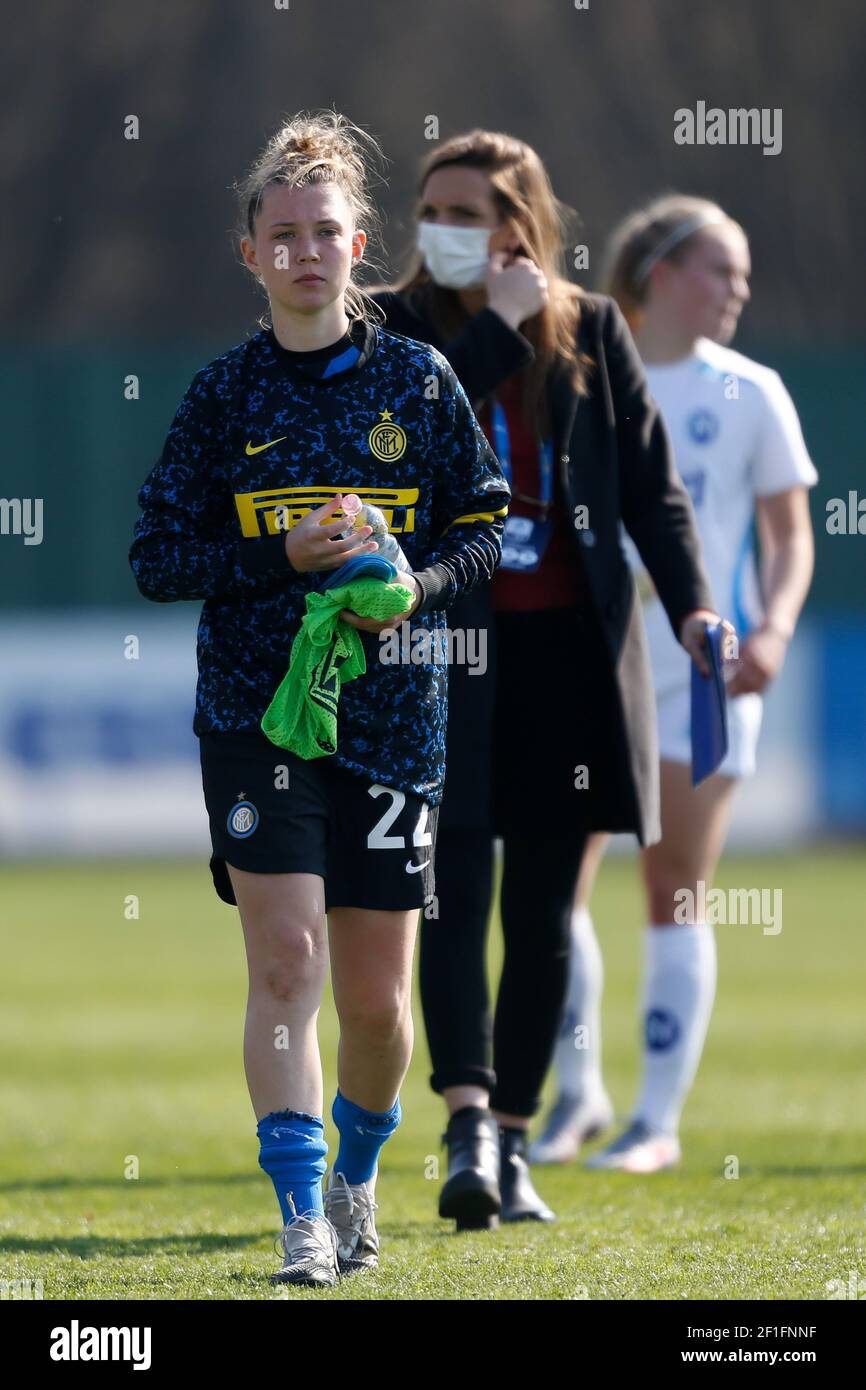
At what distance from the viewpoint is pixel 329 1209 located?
423 centimetres

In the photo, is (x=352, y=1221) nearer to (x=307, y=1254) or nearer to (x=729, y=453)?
(x=307, y=1254)

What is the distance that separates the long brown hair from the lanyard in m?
0.06

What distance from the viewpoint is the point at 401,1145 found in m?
6.49

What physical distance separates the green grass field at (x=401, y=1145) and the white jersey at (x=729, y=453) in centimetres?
150

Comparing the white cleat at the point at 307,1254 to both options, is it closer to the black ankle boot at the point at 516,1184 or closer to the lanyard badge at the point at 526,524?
the black ankle boot at the point at 516,1184

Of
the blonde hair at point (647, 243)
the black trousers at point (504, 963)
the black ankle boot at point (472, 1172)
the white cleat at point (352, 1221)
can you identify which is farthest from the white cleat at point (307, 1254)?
the blonde hair at point (647, 243)

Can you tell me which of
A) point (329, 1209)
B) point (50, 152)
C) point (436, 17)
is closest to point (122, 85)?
point (50, 152)

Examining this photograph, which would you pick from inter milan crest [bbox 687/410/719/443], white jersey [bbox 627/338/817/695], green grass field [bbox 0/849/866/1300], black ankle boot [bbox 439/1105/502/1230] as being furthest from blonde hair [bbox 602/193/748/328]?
black ankle boot [bbox 439/1105/502/1230]

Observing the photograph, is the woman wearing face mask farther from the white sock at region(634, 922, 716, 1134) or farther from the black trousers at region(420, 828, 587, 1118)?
the white sock at region(634, 922, 716, 1134)

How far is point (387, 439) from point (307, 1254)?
1.37m

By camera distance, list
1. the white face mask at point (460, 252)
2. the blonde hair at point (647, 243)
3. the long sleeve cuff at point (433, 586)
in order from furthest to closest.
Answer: the blonde hair at point (647, 243) < the white face mask at point (460, 252) < the long sleeve cuff at point (433, 586)

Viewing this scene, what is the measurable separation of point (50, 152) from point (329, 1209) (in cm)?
2666

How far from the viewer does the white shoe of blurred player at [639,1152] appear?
5.73m
